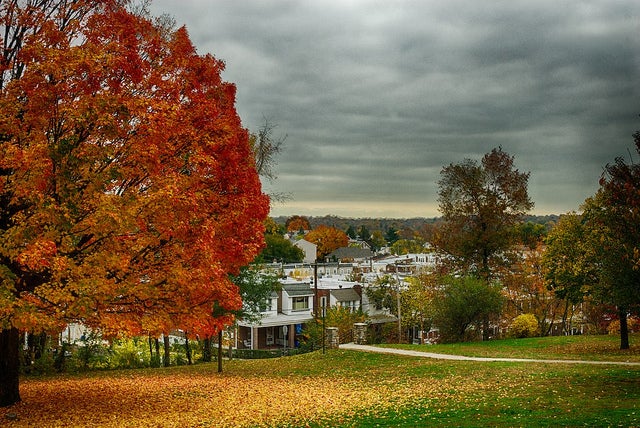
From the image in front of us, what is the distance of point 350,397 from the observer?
16.8 meters

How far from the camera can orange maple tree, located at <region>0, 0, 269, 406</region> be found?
1220 centimetres

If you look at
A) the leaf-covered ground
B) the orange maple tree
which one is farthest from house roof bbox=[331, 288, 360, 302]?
the orange maple tree

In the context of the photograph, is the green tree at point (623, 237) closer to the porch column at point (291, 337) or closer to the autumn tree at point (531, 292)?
the autumn tree at point (531, 292)

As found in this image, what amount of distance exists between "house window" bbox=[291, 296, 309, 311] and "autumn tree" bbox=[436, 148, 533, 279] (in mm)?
18685

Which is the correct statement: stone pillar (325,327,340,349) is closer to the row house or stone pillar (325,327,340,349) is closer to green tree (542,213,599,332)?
green tree (542,213,599,332)

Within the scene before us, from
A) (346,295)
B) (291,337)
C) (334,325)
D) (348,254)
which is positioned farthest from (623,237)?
(348,254)

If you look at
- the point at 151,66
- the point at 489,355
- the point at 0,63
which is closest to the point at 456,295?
the point at 489,355

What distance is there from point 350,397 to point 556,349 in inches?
708

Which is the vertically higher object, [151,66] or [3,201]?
[151,66]

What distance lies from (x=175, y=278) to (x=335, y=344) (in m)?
18.4

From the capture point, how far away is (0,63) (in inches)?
530

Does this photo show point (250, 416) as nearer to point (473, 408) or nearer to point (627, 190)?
point (473, 408)

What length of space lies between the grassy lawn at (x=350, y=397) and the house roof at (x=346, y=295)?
35964mm

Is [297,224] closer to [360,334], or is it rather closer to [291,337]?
[291,337]
